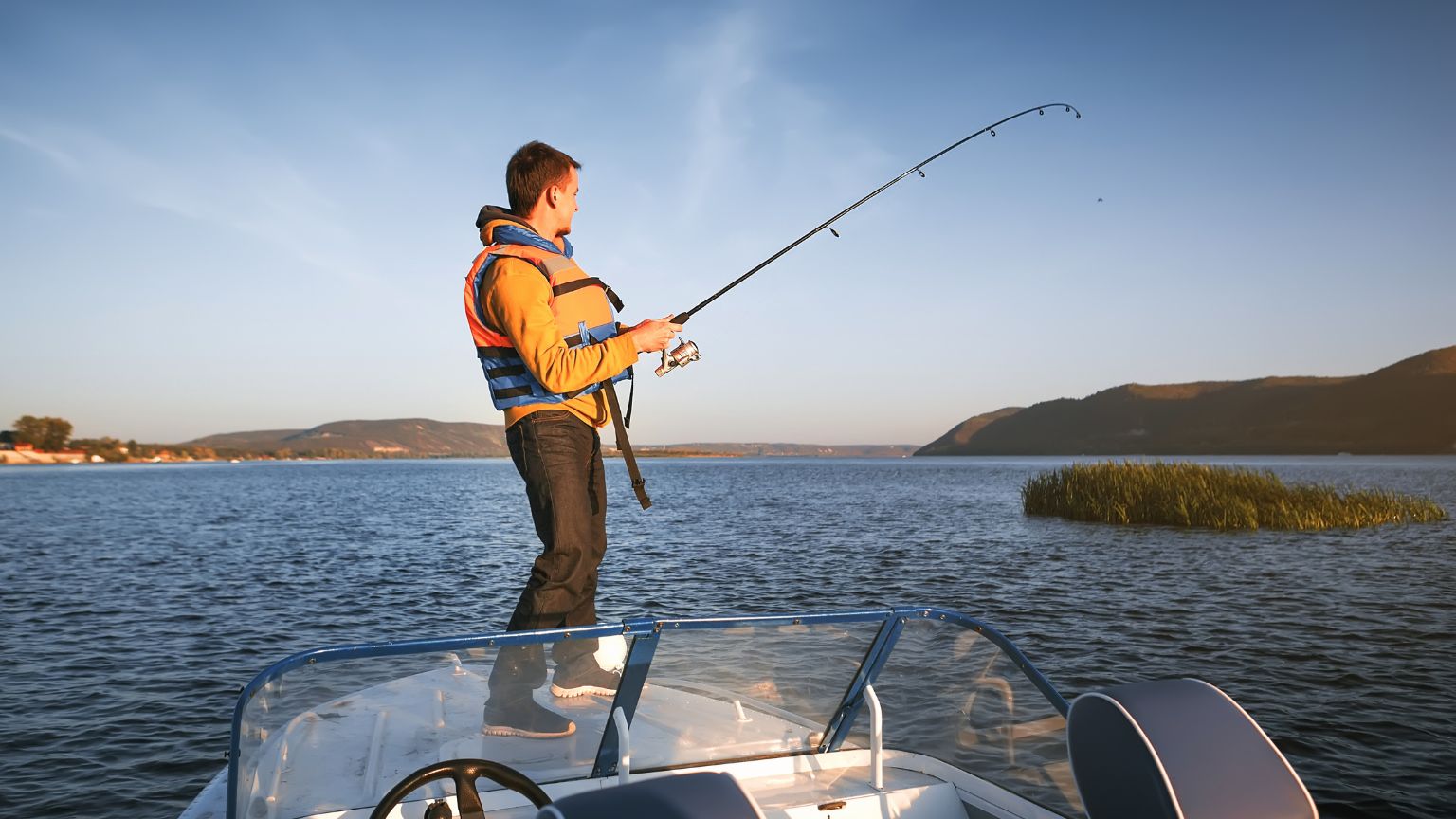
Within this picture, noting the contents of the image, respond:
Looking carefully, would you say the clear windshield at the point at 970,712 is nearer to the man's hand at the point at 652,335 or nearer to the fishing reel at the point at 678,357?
the man's hand at the point at 652,335

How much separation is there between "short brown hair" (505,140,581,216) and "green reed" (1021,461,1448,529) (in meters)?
30.0

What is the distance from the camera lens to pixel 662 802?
5.35 feet

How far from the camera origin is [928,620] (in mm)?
3061

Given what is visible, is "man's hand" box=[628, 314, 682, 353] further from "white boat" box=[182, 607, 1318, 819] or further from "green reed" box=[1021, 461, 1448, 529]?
"green reed" box=[1021, 461, 1448, 529]

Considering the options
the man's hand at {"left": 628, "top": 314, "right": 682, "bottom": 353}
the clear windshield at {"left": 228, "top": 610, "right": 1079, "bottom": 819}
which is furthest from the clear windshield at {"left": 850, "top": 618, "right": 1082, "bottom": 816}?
the man's hand at {"left": 628, "top": 314, "right": 682, "bottom": 353}

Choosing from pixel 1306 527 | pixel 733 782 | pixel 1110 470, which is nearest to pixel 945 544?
pixel 1110 470

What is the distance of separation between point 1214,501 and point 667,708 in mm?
31171

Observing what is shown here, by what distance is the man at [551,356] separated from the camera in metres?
3.70

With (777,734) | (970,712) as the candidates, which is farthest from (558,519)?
(970,712)

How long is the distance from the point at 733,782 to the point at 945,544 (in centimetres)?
2708

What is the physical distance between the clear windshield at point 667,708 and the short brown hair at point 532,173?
2.15 metres

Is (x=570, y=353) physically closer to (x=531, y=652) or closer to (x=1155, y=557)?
(x=531, y=652)

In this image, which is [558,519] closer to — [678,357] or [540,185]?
[678,357]

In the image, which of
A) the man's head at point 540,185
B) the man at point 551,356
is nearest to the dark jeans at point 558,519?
the man at point 551,356
